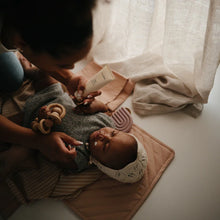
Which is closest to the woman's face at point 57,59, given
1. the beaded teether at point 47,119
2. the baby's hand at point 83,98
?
the beaded teether at point 47,119

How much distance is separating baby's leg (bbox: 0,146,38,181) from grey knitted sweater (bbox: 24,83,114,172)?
0.13 metres

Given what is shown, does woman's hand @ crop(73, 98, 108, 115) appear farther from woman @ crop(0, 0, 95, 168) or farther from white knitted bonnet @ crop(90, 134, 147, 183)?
woman @ crop(0, 0, 95, 168)

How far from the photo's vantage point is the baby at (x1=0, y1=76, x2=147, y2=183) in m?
0.84

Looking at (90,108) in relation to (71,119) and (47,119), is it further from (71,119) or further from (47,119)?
(47,119)

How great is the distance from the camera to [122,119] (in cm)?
108

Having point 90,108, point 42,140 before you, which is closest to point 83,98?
point 90,108

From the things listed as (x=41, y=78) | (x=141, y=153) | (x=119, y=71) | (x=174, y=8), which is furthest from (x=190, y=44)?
(x=41, y=78)

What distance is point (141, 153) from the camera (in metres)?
0.87

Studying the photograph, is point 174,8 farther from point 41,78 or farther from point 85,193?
point 85,193

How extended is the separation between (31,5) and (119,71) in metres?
0.89

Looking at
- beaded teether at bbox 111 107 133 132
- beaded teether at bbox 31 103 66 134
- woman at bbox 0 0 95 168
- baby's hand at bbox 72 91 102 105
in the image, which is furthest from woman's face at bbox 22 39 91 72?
beaded teether at bbox 111 107 133 132

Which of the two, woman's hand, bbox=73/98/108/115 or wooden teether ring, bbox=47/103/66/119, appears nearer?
wooden teether ring, bbox=47/103/66/119

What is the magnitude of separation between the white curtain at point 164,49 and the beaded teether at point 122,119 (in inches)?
3.5

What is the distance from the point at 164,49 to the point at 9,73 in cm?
76
